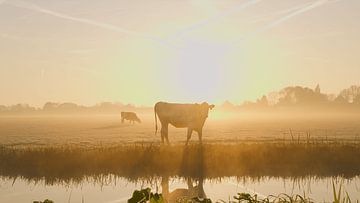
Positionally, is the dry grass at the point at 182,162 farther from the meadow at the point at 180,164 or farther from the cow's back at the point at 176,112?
the cow's back at the point at 176,112

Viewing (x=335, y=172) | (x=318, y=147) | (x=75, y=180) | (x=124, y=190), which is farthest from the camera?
(x=318, y=147)

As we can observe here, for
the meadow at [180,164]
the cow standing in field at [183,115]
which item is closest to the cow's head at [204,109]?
the cow standing in field at [183,115]

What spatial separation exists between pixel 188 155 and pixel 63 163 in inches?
204

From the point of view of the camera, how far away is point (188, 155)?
65.0ft

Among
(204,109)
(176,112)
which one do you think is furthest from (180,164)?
(176,112)

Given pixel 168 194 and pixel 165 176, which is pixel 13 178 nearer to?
pixel 165 176

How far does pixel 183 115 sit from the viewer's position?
27453mm

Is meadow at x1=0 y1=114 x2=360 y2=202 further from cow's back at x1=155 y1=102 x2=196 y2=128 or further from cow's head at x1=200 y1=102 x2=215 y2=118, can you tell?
cow's back at x1=155 y1=102 x2=196 y2=128

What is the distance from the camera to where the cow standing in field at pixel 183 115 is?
26.7m

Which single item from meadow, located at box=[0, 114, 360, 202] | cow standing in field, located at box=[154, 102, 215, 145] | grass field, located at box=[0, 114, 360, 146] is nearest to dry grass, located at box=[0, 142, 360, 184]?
meadow, located at box=[0, 114, 360, 202]

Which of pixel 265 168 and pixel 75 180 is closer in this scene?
pixel 75 180

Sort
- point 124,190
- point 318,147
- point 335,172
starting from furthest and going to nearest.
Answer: point 318,147 → point 335,172 → point 124,190

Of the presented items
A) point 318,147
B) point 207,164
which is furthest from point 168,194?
point 318,147

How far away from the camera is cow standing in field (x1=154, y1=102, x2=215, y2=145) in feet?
87.6
